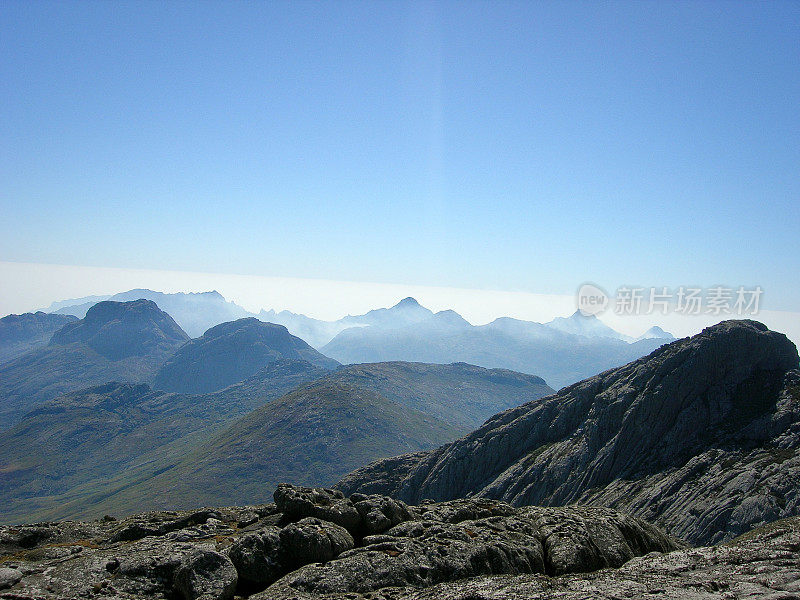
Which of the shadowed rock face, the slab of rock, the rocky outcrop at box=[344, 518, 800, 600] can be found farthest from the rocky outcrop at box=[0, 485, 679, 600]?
the shadowed rock face

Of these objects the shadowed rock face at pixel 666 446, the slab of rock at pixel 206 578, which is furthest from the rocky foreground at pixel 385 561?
the shadowed rock face at pixel 666 446

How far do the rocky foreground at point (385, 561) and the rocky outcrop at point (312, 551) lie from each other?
0.10m

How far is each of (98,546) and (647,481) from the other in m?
123

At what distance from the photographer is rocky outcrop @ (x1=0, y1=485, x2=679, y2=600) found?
3219 centimetres

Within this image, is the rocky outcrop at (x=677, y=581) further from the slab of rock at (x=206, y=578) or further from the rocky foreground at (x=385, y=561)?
the slab of rock at (x=206, y=578)

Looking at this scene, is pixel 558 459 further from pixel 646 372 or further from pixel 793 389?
pixel 793 389

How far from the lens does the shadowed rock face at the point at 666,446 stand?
4006 inches

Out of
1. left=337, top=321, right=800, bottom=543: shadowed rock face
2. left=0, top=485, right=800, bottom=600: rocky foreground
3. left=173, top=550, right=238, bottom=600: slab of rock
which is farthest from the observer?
left=337, top=321, right=800, bottom=543: shadowed rock face

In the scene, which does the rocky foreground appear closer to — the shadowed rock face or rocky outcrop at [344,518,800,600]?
rocky outcrop at [344,518,800,600]

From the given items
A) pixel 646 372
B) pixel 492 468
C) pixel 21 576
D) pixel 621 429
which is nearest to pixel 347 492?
pixel 492 468

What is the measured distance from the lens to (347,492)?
591 feet

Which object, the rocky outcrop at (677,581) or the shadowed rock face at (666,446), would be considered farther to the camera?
the shadowed rock face at (666,446)

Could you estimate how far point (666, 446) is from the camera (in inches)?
5128

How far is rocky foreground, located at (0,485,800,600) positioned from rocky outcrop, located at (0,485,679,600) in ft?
0.33
